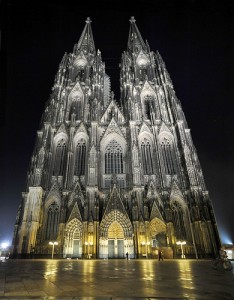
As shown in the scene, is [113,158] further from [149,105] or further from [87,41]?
[87,41]

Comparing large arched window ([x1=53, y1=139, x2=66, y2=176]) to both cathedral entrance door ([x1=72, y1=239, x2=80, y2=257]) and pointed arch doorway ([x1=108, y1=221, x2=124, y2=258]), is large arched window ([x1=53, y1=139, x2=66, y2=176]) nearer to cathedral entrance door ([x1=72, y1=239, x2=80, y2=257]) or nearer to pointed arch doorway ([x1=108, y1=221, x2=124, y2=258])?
cathedral entrance door ([x1=72, y1=239, x2=80, y2=257])

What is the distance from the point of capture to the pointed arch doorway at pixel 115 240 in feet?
75.7

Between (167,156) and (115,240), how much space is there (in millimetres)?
12986

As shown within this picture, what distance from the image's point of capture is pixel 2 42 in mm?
4172

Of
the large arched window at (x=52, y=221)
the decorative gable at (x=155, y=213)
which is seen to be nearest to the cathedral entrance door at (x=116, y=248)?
the decorative gable at (x=155, y=213)

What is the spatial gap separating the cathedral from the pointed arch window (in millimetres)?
169

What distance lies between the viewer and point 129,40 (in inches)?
Result: 1957

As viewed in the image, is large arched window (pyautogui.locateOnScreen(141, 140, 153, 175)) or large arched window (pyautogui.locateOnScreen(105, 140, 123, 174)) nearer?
large arched window (pyautogui.locateOnScreen(141, 140, 153, 175))

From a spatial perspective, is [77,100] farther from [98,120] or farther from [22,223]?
[22,223]

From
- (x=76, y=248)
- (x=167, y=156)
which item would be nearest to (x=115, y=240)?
(x=76, y=248)

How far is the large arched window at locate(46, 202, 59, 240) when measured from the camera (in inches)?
926

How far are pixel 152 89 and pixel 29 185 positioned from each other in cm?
2459

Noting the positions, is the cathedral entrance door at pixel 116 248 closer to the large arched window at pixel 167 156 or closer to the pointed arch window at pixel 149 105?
the large arched window at pixel 167 156

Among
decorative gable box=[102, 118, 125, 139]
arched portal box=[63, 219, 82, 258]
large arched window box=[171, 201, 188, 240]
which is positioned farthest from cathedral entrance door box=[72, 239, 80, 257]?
decorative gable box=[102, 118, 125, 139]
